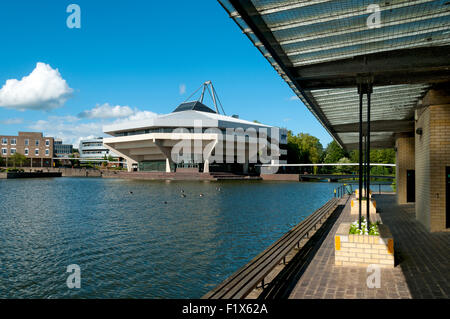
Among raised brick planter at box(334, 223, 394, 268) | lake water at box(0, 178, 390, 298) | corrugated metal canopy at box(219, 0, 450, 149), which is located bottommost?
lake water at box(0, 178, 390, 298)

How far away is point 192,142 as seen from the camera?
252ft

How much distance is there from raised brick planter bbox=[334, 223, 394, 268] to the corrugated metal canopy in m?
3.74

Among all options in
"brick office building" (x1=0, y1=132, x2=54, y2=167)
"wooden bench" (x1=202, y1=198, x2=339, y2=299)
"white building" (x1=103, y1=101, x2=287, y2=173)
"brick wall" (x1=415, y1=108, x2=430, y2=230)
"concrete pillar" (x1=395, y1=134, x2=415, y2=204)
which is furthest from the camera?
"brick office building" (x1=0, y1=132, x2=54, y2=167)

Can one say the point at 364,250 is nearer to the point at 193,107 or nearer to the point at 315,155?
the point at 193,107

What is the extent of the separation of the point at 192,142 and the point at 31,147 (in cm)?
7024

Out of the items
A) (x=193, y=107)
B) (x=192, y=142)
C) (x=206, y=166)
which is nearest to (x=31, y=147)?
(x=193, y=107)

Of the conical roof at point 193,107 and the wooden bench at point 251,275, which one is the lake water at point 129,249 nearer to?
the wooden bench at point 251,275

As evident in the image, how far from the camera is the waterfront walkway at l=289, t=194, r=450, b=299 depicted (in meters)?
6.02

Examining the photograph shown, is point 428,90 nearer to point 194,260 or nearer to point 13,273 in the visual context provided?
point 194,260

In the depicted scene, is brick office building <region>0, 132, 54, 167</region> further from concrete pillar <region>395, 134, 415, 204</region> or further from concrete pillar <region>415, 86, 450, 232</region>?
concrete pillar <region>415, 86, 450, 232</region>

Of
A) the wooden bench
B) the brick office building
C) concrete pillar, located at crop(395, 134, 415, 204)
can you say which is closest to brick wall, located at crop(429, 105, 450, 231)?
the wooden bench

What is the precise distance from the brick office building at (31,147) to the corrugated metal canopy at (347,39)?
12395 centimetres

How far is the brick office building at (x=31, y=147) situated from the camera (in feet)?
381

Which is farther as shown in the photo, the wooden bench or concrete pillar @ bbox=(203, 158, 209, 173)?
concrete pillar @ bbox=(203, 158, 209, 173)
